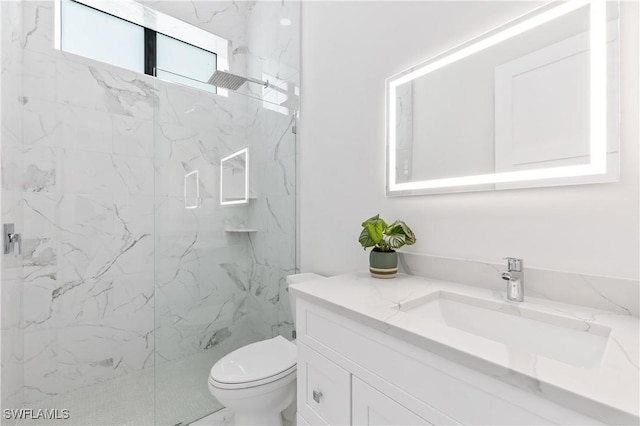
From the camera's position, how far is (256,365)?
1.36 m

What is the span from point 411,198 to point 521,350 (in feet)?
2.58

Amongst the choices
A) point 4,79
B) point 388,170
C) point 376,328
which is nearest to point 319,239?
point 388,170

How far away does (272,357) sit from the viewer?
1431mm

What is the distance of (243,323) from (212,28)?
2.36 m

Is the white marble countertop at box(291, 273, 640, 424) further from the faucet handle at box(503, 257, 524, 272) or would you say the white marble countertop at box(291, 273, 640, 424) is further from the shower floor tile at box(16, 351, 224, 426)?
the shower floor tile at box(16, 351, 224, 426)

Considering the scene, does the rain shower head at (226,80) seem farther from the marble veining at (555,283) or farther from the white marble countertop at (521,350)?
the marble veining at (555,283)

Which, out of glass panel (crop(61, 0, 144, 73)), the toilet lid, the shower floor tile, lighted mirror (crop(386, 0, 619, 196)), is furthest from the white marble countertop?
glass panel (crop(61, 0, 144, 73))

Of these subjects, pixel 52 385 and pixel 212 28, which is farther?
pixel 212 28

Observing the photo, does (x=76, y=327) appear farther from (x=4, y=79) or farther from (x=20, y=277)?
(x=4, y=79)

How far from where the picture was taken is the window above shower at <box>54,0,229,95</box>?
1978 mm

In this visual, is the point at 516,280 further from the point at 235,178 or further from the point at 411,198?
the point at 235,178

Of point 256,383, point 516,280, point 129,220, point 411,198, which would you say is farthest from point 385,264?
point 129,220

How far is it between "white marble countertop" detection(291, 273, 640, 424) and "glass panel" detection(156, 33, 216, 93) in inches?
83.4

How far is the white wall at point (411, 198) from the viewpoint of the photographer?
817mm
